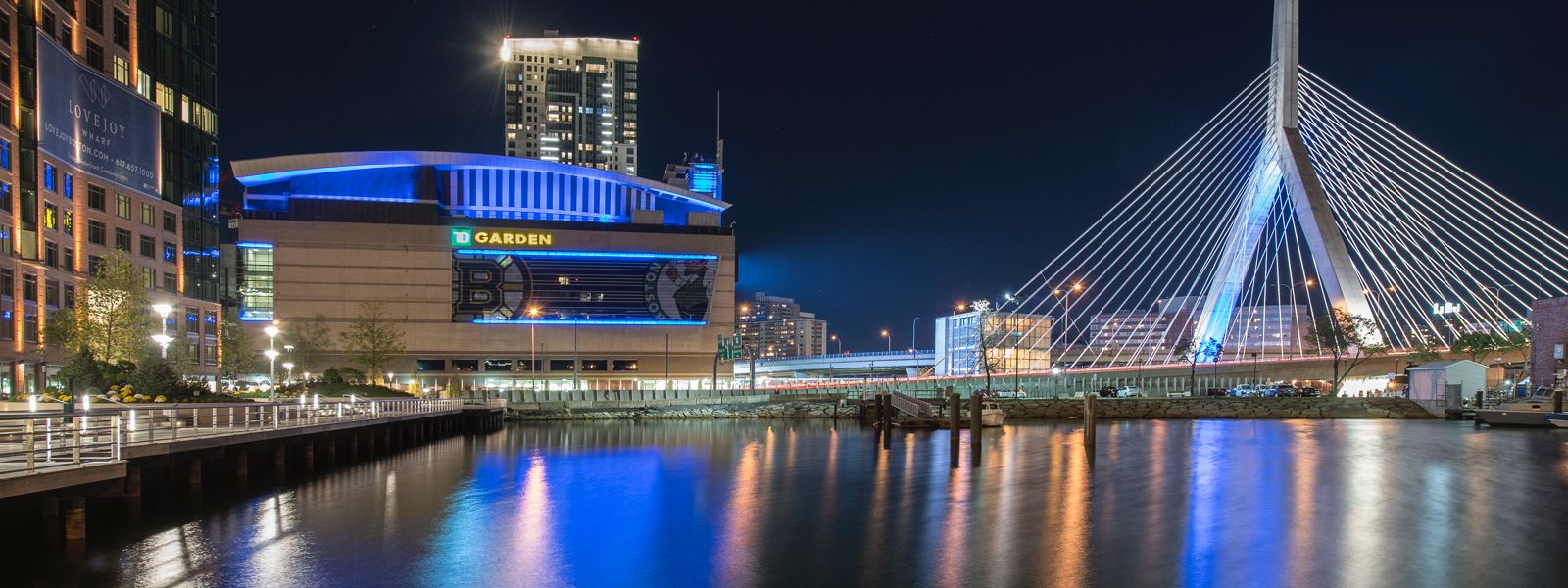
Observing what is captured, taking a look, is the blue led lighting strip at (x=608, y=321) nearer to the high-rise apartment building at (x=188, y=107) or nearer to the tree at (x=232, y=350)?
the high-rise apartment building at (x=188, y=107)

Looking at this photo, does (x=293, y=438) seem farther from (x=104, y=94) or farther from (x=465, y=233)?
(x=465, y=233)

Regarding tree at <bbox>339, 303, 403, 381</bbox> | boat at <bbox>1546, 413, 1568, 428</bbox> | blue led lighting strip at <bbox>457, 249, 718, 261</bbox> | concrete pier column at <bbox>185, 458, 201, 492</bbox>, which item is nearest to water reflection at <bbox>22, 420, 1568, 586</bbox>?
concrete pier column at <bbox>185, 458, 201, 492</bbox>

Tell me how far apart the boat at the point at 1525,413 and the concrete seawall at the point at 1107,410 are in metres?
9.75

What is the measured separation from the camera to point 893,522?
84.0 feet

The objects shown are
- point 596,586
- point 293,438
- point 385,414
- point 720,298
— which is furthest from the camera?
point 720,298

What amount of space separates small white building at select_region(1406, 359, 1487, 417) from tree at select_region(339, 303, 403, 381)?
73.0m

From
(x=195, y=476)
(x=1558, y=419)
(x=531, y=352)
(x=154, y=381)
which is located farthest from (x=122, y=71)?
(x=1558, y=419)

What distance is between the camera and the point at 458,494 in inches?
1208

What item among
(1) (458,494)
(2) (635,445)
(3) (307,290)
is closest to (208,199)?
(3) (307,290)

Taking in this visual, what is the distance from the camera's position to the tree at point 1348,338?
73.1m

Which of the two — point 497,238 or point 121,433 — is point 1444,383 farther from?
point 497,238

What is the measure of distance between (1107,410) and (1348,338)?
17.7 meters

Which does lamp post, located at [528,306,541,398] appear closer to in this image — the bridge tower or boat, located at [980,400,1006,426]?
boat, located at [980,400,1006,426]

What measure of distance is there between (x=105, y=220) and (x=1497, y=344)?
9903 cm
